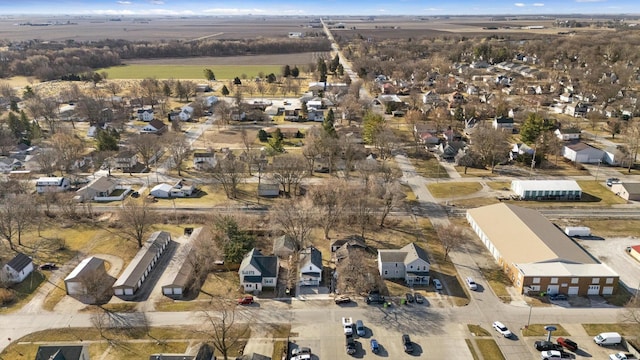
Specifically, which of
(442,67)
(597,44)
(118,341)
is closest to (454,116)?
(442,67)

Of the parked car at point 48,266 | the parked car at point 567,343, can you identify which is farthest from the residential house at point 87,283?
the parked car at point 567,343

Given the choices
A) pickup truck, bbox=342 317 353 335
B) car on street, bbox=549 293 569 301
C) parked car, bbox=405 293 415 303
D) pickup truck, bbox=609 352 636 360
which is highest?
pickup truck, bbox=609 352 636 360

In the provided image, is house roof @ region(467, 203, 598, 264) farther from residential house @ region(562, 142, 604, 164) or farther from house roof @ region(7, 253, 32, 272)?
house roof @ region(7, 253, 32, 272)

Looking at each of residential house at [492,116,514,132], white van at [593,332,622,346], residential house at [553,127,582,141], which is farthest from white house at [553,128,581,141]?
white van at [593,332,622,346]

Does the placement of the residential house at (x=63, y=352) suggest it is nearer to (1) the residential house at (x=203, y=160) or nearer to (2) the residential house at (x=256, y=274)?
(2) the residential house at (x=256, y=274)

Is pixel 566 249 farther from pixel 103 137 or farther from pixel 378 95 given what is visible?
pixel 378 95

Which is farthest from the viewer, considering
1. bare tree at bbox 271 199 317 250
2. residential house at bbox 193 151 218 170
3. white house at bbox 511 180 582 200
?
residential house at bbox 193 151 218 170
